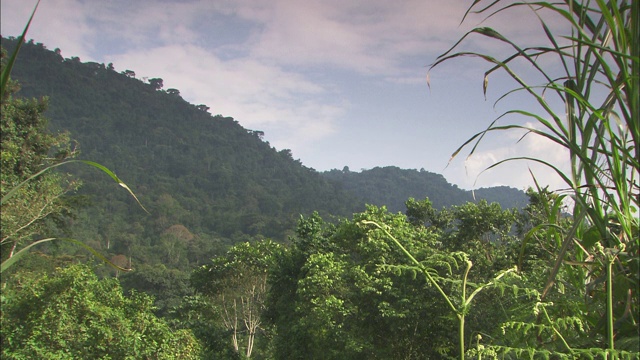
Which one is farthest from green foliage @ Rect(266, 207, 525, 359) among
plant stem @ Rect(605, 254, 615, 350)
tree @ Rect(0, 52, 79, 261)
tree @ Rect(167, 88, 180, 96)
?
tree @ Rect(167, 88, 180, 96)

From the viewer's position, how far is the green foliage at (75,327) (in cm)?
909

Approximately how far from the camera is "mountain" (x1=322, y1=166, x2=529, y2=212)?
306ft

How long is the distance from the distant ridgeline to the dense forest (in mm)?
1389

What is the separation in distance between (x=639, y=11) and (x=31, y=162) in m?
16.5

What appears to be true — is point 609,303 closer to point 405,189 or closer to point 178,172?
point 178,172

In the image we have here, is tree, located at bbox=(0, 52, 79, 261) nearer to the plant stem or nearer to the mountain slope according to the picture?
the plant stem

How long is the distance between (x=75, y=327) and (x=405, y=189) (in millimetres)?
95117

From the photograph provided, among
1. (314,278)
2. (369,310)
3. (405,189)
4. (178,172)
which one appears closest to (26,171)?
(314,278)

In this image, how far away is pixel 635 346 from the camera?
0.75m

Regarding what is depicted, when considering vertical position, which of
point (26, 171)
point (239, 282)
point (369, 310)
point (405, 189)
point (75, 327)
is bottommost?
point (75, 327)

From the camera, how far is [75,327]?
30.6 feet

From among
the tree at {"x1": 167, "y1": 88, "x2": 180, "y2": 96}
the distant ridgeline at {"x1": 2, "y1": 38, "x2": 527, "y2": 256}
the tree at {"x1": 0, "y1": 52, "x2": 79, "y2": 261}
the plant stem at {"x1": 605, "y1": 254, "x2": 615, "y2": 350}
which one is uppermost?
the tree at {"x1": 167, "y1": 88, "x2": 180, "y2": 96}

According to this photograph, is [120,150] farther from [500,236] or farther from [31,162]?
[500,236]

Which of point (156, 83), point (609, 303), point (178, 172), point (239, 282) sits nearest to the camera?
point (609, 303)
